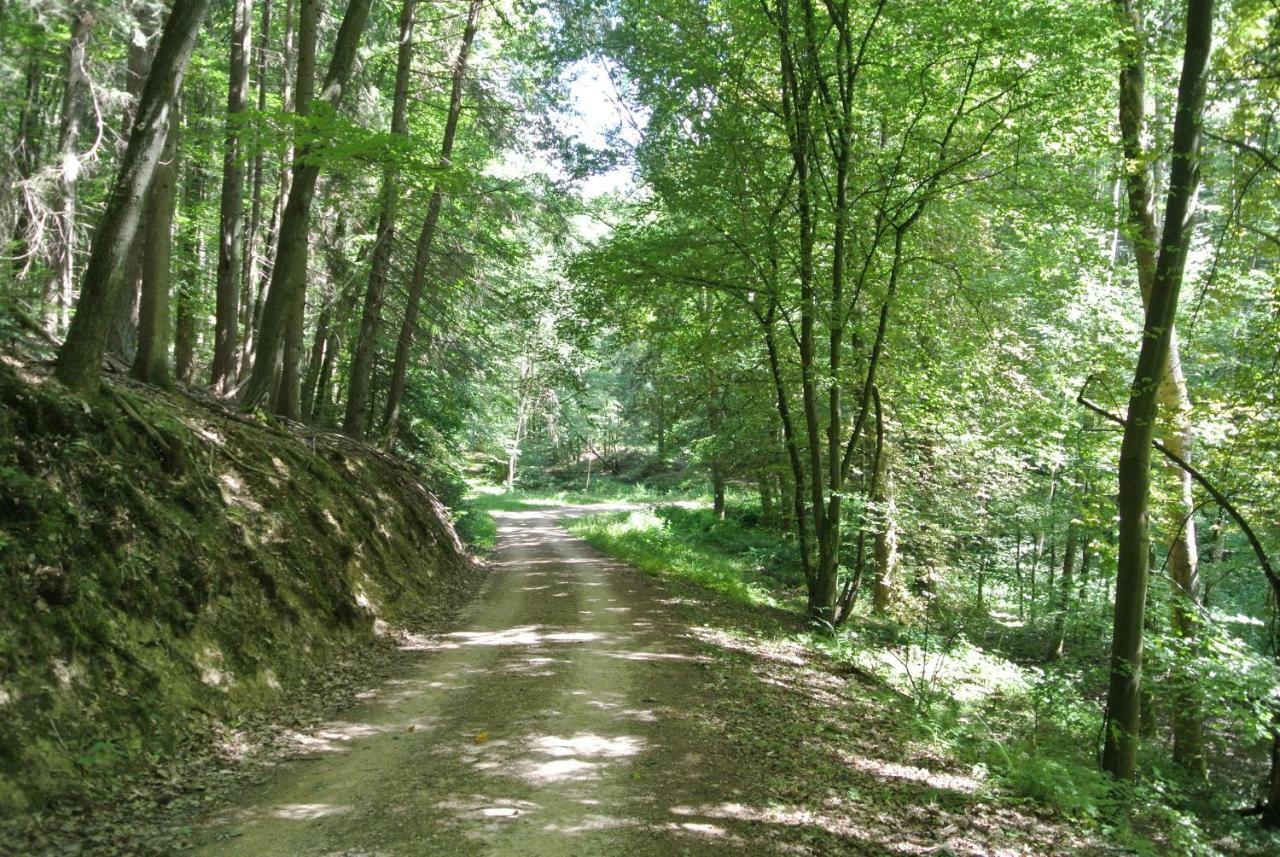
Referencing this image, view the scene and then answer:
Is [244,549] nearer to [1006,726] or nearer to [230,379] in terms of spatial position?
[230,379]

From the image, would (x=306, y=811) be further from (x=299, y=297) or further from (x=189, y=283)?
(x=189, y=283)

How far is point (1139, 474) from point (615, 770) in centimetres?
572

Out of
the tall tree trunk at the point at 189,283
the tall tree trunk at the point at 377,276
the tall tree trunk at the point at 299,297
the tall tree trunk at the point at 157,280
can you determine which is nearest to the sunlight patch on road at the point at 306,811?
the tall tree trunk at the point at 157,280

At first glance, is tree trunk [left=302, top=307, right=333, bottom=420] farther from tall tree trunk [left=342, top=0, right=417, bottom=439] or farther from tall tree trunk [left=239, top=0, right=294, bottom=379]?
tall tree trunk [left=342, top=0, right=417, bottom=439]

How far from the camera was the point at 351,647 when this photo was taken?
27.6 feet

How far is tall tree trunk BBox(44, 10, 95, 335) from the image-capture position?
9688 mm

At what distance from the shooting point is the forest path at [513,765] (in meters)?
4.33

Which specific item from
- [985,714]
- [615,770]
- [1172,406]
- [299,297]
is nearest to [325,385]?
[299,297]

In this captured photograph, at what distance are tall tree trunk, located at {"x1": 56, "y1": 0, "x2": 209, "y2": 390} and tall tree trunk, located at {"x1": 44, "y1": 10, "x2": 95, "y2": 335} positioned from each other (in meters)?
3.83

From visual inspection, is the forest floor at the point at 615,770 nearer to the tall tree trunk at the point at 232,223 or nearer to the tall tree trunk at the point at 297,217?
the tall tree trunk at the point at 297,217

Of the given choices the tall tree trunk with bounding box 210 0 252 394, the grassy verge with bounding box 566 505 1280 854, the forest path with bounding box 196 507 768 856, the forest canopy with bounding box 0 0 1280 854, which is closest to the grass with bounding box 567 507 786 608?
the grassy verge with bounding box 566 505 1280 854

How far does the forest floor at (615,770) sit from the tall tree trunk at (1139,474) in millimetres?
2120

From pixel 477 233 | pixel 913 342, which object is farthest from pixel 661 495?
pixel 913 342

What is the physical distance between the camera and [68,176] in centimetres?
958
